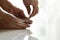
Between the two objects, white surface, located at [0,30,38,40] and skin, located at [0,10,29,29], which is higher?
skin, located at [0,10,29,29]

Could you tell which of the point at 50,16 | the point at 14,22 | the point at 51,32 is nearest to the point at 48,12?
the point at 50,16

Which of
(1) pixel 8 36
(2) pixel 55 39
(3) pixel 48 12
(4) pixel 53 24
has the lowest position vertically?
(1) pixel 8 36

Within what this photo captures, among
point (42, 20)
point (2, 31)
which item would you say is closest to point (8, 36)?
point (2, 31)

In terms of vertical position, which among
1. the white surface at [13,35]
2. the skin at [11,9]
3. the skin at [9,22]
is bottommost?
the white surface at [13,35]

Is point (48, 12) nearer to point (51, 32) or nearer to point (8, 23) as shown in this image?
point (51, 32)

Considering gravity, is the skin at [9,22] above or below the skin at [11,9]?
below

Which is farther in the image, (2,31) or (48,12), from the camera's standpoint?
(48,12)

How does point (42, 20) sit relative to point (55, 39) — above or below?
above

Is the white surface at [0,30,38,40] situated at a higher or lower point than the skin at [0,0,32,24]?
lower

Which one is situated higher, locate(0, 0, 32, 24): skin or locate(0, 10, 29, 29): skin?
locate(0, 0, 32, 24): skin

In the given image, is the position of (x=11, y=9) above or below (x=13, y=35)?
above

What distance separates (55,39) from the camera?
131 cm

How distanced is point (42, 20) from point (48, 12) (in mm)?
106

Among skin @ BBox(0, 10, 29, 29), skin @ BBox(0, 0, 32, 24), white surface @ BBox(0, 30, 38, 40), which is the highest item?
skin @ BBox(0, 0, 32, 24)
